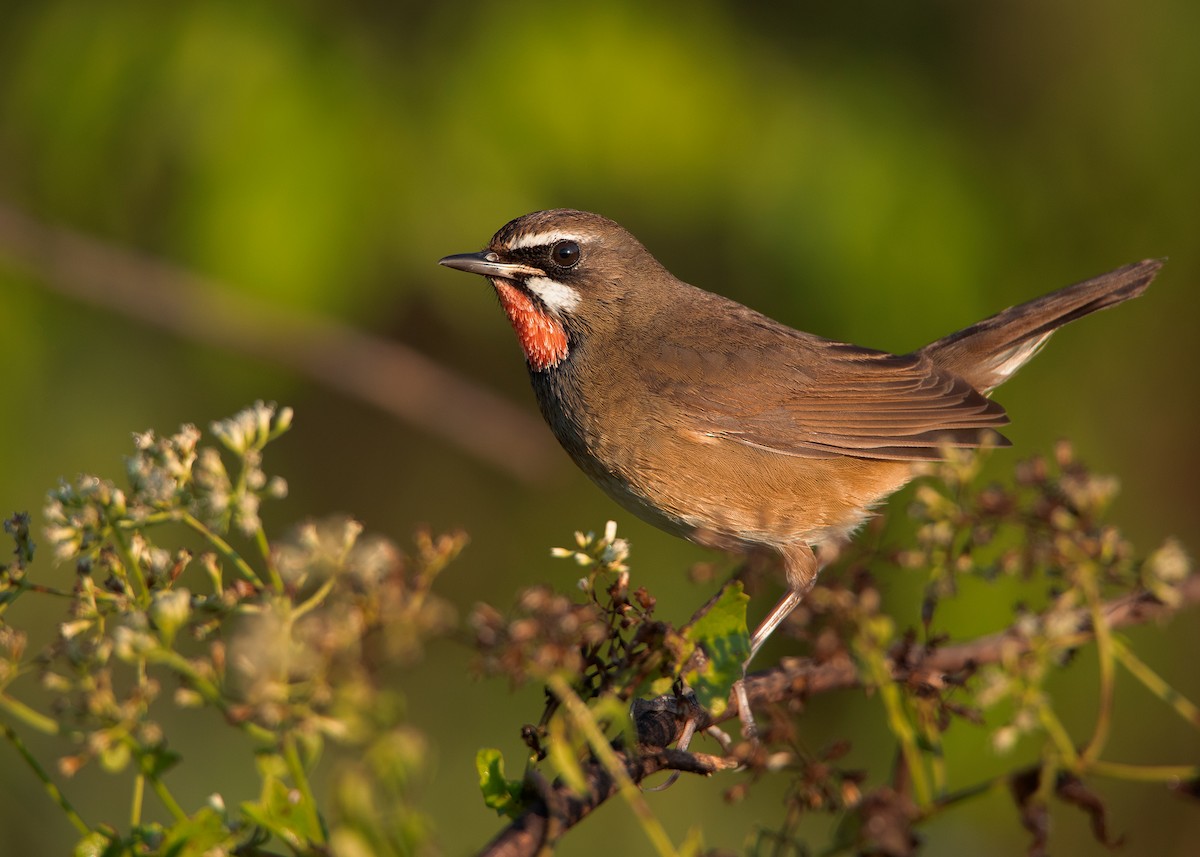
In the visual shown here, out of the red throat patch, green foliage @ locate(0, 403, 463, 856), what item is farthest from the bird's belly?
green foliage @ locate(0, 403, 463, 856)

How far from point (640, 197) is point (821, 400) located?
1130mm

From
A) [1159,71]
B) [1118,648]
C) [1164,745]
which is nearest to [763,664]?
[1164,745]

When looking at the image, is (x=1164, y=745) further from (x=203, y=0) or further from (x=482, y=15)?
(x=203, y=0)

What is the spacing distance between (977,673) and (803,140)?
3171mm

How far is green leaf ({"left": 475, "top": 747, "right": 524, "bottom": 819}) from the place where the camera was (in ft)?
7.02

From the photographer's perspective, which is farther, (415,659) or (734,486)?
(734,486)

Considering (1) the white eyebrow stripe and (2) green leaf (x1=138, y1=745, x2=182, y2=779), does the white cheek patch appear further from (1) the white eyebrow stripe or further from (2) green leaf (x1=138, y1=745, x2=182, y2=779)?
(2) green leaf (x1=138, y1=745, x2=182, y2=779)

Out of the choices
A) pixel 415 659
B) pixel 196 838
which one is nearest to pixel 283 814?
pixel 196 838

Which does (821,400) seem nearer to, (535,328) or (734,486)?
(734,486)

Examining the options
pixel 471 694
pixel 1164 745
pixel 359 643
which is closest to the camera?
pixel 359 643

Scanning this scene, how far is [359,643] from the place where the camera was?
1.68 m

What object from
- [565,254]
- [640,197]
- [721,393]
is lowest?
[721,393]

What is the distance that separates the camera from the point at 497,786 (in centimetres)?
215

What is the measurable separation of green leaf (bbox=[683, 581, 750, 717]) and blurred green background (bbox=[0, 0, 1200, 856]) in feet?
9.24
